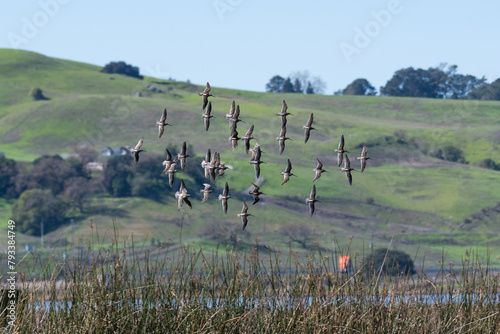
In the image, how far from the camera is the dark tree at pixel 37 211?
14775cm

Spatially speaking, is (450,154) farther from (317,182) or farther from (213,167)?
(213,167)

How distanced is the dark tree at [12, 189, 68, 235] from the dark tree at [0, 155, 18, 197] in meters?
5.99

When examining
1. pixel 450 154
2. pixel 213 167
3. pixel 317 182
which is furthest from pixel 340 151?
pixel 450 154

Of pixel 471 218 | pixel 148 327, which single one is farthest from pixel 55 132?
pixel 148 327

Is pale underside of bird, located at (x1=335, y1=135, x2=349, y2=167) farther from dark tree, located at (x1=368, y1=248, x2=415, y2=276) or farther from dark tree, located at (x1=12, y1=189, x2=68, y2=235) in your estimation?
dark tree, located at (x1=12, y1=189, x2=68, y2=235)

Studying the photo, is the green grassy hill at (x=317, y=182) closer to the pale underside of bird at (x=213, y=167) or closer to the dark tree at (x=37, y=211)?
the dark tree at (x=37, y=211)

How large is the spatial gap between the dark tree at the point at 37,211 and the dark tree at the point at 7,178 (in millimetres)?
5991

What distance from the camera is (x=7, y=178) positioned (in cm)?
15938

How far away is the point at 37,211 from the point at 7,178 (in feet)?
47.4

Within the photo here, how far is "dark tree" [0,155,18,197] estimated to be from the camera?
158250 millimetres

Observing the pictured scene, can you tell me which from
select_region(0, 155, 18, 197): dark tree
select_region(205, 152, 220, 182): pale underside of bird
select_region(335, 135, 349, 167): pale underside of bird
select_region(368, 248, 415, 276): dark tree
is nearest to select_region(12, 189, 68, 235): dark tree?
select_region(0, 155, 18, 197): dark tree

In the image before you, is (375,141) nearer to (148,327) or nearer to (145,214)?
(145,214)

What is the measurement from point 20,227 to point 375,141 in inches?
3259

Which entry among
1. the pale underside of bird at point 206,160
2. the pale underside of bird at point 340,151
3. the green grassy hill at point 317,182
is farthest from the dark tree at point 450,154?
the pale underside of bird at point 206,160
